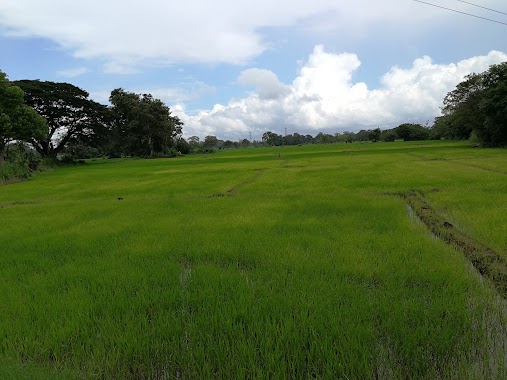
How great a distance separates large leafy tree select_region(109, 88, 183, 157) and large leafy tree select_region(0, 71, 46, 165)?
24.3m

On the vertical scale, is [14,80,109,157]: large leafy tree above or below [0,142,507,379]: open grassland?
above

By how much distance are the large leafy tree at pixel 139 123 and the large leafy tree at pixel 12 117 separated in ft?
79.6

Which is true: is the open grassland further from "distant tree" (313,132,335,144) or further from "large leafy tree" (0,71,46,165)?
"distant tree" (313,132,335,144)

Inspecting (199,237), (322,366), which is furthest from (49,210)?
(322,366)

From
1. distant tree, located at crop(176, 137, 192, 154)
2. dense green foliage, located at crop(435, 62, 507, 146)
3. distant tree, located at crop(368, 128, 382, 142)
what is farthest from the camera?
distant tree, located at crop(368, 128, 382, 142)

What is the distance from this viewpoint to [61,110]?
35.6 m

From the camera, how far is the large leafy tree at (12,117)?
22.0 meters

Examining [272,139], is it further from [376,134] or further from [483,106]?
[483,106]

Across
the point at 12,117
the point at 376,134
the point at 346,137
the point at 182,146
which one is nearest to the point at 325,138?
the point at 346,137

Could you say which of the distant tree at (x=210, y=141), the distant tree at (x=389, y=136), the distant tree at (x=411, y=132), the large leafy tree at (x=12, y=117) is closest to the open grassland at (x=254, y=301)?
the large leafy tree at (x=12, y=117)

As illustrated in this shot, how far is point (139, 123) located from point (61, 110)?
556 inches

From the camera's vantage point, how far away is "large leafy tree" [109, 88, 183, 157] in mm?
49031

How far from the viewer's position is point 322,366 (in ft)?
7.99

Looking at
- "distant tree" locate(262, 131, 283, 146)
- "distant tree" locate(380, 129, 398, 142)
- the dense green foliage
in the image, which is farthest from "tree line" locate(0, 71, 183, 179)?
"distant tree" locate(262, 131, 283, 146)
